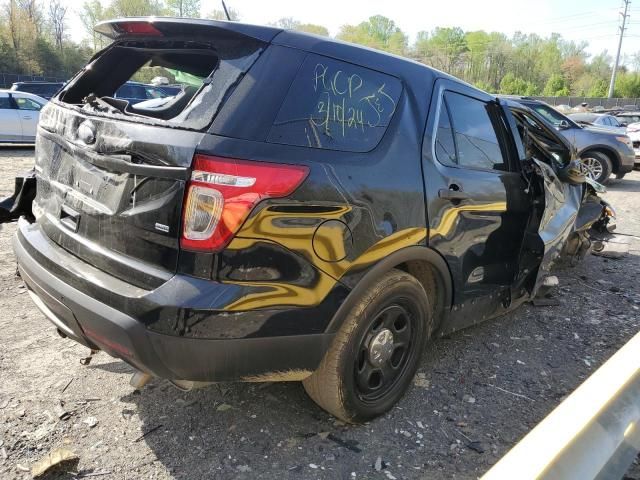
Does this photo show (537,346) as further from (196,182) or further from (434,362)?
(196,182)

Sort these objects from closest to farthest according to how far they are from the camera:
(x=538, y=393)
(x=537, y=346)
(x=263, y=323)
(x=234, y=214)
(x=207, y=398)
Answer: (x=234, y=214)
(x=263, y=323)
(x=207, y=398)
(x=538, y=393)
(x=537, y=346)

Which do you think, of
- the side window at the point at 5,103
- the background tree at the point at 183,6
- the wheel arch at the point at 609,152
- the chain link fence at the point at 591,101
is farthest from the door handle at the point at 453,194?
the background tree at the point at 183,6

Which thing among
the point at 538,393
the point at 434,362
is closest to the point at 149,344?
the point at 434,362

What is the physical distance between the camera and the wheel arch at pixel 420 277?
231 cm

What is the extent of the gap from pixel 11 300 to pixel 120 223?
249cm

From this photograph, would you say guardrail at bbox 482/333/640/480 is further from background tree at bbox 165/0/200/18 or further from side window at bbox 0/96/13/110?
background tree at bbox 165/0/200/18

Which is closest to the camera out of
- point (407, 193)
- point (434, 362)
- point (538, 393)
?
point (407, 193)

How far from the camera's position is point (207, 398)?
290cm

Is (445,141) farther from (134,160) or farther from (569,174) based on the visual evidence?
(569,174)

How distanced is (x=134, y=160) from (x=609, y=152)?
12.1 metres

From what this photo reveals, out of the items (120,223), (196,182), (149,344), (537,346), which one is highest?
(196,182)

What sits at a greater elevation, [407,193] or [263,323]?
[407,193]

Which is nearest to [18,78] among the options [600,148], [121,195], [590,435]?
[600,148]

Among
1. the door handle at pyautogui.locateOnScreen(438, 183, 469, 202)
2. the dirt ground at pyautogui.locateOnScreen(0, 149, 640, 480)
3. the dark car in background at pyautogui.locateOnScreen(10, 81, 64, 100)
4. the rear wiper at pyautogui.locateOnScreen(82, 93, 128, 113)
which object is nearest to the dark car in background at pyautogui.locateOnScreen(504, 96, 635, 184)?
the dirt ground at pyautogui.locateOnScreen(0, 149, 640, 480)
